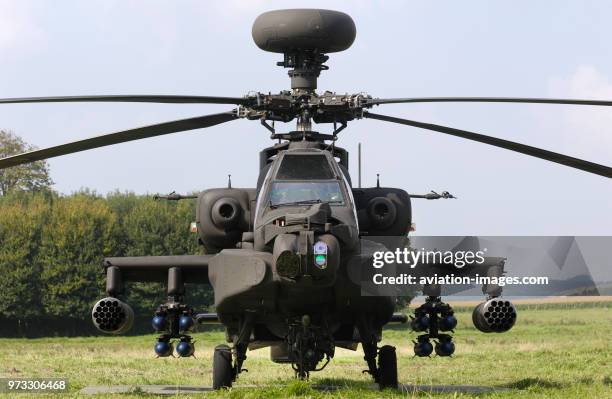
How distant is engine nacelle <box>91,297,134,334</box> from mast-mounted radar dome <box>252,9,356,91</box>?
415cm

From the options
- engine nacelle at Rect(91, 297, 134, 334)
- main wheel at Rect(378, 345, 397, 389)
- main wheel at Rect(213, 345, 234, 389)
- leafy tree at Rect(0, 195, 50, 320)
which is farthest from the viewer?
leafy tree at Rect(0, 195, 50, 320)

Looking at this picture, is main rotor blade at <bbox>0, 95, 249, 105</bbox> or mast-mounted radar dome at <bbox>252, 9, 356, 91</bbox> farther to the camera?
mast-mounted radar dome at <bbox>252, 9, 356, 91</bbox>

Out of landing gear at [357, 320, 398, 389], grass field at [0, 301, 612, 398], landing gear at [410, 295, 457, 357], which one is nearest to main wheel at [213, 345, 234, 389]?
grass field at [0, 301, 612, 398]

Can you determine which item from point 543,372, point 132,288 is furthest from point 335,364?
point 132,288

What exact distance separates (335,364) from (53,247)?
35734mm

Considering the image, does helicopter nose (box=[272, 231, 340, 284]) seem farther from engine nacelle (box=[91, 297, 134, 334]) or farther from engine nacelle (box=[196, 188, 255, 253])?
engine nacelle (box=[91, 297, 134, 334])

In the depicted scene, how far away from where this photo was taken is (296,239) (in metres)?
11.8

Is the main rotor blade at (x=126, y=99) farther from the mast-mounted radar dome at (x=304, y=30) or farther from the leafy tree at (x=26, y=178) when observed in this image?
the leafy tree at (x=26, y=178)

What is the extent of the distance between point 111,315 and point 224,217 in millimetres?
2063

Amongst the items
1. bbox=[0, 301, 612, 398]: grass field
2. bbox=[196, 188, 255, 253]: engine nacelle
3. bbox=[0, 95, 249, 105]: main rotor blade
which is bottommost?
bbox=[0, 301, 612, 398]: grass field

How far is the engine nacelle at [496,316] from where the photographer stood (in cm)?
1416

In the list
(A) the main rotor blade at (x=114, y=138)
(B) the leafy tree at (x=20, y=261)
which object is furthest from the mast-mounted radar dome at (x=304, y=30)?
(B) the leafy tree at (x=20, y=261)

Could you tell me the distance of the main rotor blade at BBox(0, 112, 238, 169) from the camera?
1333 centimetres

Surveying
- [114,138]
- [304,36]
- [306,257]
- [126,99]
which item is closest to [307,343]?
[306,257]
